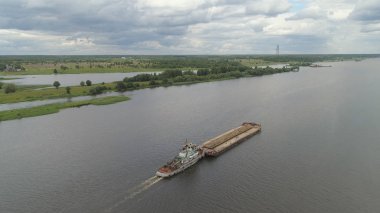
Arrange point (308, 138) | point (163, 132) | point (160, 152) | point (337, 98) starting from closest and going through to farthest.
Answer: point (160, 152) → point (308, 138) → point (163, 132) → point (337, 98)

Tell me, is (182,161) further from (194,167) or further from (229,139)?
(229,139)

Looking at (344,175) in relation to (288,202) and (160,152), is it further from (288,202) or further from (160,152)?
(160,152)

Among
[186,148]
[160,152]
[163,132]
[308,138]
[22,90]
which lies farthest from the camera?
[22,90]

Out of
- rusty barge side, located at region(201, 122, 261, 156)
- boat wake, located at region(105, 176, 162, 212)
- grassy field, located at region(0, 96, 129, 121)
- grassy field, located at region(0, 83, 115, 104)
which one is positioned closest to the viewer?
boat wake, located at region(105, 176, 162, 212)

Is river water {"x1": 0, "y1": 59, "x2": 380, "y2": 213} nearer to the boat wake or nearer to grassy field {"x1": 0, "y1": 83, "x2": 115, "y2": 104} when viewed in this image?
the boat wake

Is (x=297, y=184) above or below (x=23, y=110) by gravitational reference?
below

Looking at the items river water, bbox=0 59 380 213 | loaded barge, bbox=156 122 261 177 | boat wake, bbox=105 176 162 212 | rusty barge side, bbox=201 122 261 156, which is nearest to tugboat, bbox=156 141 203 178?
loaded barge, bbox=156 122 261 177

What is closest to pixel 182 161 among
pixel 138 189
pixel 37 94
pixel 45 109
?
pixel 138 189

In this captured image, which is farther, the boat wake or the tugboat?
the tugboat

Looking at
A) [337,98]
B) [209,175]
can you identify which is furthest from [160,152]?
[337,98]
